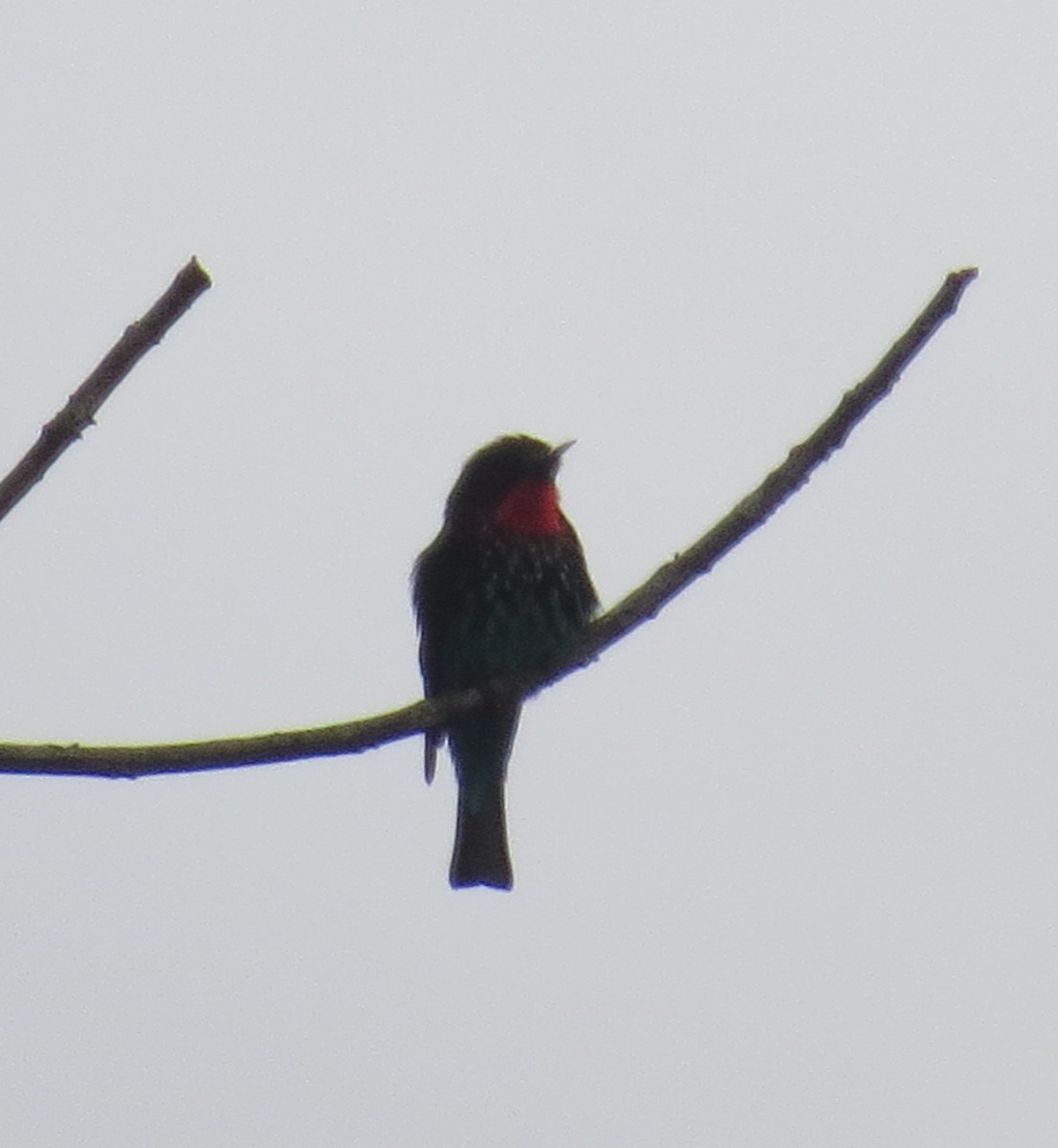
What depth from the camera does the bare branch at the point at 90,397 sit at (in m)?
2.44

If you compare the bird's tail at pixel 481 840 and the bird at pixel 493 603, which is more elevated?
the bird at pixel 493 603

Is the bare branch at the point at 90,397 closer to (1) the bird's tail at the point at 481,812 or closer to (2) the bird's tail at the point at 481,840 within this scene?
(1) the bird's tail at the point at 481,812

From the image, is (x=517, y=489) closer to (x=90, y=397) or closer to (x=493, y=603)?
(x=493, y=603)

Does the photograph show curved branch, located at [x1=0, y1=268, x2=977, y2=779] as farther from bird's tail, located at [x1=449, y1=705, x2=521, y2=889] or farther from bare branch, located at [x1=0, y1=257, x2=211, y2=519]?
bird's tail, located at [x1=449, y1=705, x2=521, y2=889]

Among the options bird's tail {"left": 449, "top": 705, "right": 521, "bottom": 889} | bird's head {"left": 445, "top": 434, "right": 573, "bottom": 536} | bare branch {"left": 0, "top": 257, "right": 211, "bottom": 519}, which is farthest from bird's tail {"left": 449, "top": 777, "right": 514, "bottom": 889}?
bare branch {"left": 0, "top": 257, "right": 211, "bottom": 519}

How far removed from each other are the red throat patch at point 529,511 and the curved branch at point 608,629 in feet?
7.56

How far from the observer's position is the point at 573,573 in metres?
6.31

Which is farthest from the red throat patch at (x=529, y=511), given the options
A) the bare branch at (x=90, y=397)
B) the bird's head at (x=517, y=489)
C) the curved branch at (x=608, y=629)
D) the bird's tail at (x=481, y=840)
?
the bare branch at (x=90, y=397)

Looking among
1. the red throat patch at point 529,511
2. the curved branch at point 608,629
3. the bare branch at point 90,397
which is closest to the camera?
the bare branch at point 90,397

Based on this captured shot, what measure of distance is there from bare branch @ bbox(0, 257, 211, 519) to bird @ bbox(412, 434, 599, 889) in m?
3.40

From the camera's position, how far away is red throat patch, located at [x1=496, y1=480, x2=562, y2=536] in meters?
6.36

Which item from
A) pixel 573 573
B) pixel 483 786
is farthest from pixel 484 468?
pixel 483 786

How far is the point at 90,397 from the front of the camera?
246 cm

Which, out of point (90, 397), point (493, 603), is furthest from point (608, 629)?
point (493, 603)
